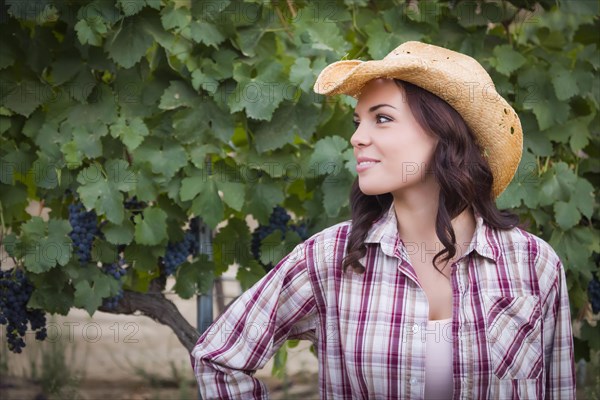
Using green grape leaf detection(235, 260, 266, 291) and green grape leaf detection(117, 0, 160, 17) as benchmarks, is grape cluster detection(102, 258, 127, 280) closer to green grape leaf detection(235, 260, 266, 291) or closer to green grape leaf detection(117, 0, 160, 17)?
green grape leaf detection(235, 260, 266, 291)

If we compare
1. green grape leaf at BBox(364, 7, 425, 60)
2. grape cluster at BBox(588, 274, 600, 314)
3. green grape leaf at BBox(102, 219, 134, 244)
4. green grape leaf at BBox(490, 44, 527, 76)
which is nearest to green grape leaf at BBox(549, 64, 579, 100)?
green grape leaf at BBox(490, 44, 527, 76)

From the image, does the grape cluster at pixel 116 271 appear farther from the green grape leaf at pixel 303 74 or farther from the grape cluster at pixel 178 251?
the green grape leaf at pixel 303 74

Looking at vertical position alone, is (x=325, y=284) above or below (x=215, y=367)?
above

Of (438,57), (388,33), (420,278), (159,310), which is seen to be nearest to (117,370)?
(159,310)

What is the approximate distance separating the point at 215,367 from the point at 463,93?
0.84 metres

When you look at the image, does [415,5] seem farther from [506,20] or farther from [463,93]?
[463,93]

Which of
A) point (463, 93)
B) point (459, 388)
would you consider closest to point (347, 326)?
point (459, 388)

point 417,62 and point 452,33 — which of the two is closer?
point 417,62

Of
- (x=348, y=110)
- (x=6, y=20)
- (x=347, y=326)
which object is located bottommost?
(x=347, y=326)

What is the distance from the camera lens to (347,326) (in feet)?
6.91

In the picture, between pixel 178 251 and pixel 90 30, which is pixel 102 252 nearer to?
pixel 178 251

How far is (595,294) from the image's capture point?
307 cm

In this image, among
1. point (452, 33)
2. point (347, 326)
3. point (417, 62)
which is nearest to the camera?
point (417, 62)

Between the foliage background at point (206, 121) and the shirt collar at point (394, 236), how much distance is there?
0.53 meters
